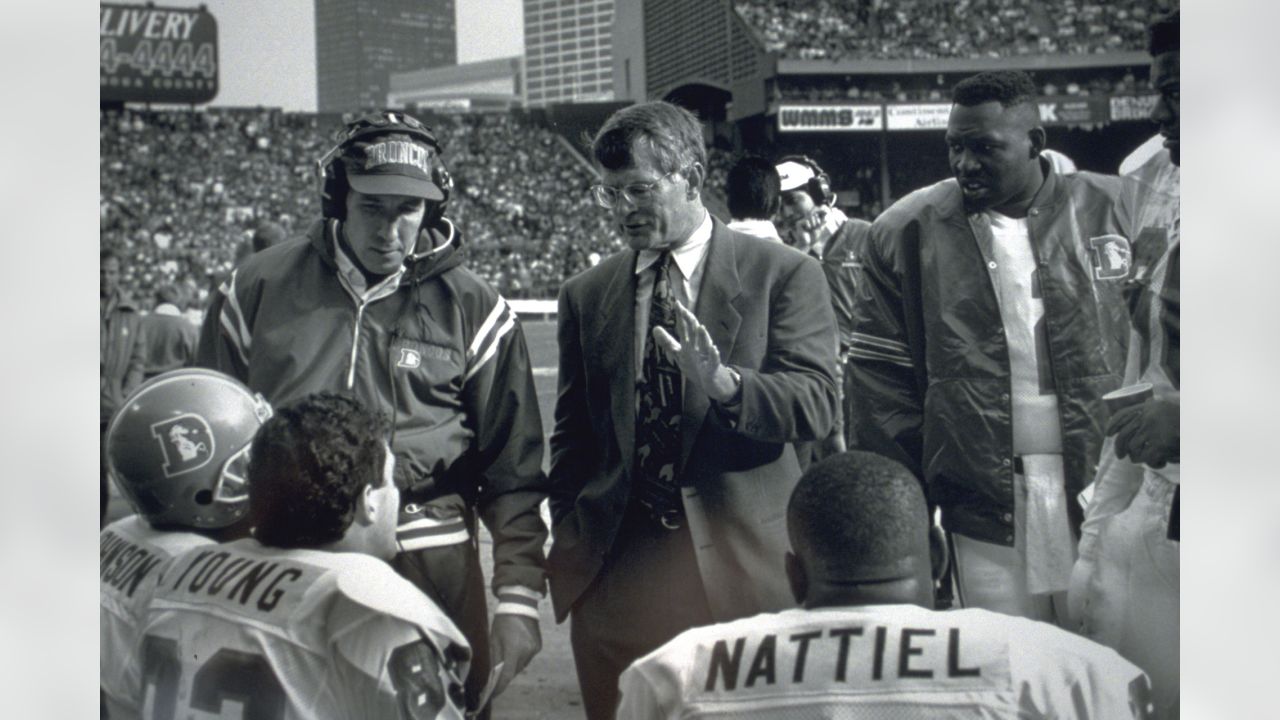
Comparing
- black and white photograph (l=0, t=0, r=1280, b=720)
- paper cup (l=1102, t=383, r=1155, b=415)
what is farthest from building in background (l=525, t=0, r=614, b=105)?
paper cup (l=1102, t=383, r=1155, b=415)

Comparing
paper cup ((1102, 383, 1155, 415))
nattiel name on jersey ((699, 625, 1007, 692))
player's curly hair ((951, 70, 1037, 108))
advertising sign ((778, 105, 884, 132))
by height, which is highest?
advertising sign ((778, 105, 884, 132))

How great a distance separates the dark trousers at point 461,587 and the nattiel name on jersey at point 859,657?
0.85 metres

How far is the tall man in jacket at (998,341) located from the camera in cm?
251

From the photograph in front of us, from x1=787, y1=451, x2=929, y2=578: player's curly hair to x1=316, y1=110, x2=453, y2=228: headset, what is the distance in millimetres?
1032

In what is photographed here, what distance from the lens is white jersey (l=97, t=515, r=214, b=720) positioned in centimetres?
228

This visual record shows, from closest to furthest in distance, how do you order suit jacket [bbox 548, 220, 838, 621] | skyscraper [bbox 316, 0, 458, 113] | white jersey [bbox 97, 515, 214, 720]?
1. white jersey [bbox 97, 515, 214, 720]
2. suit jacket [bbox 548, 220, 838, 621]
3. skyscraper [bbox 316, 0, 458, 113]

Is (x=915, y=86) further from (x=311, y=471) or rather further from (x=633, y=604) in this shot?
(x=311, y=471)

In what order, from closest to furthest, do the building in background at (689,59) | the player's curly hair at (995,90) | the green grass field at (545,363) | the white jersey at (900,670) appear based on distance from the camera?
the white jersey at (900,670) < the player's curly hair at (995,90) < the building in background at (689,59) < the green grass field at (545,363)

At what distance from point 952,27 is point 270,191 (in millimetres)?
6470

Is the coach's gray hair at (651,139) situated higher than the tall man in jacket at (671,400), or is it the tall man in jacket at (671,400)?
the coach's gray hair at (651,139)

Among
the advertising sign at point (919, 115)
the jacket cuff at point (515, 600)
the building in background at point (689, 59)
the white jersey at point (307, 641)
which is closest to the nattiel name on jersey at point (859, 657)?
the white jersey at point (307, 641)

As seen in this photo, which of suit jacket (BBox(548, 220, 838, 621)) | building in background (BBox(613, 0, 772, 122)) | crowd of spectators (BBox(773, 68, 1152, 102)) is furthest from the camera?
building in background (BBox(613, 0, 772, 122))

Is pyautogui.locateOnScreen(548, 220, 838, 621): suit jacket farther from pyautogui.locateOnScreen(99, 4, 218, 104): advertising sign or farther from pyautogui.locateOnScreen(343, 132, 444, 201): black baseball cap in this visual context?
pyautogui.locateOnScreen(99, 4, 218, 104): advertising sign

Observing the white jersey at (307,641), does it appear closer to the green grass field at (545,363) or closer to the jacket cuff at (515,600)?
the jacket cuff at (515,600)
